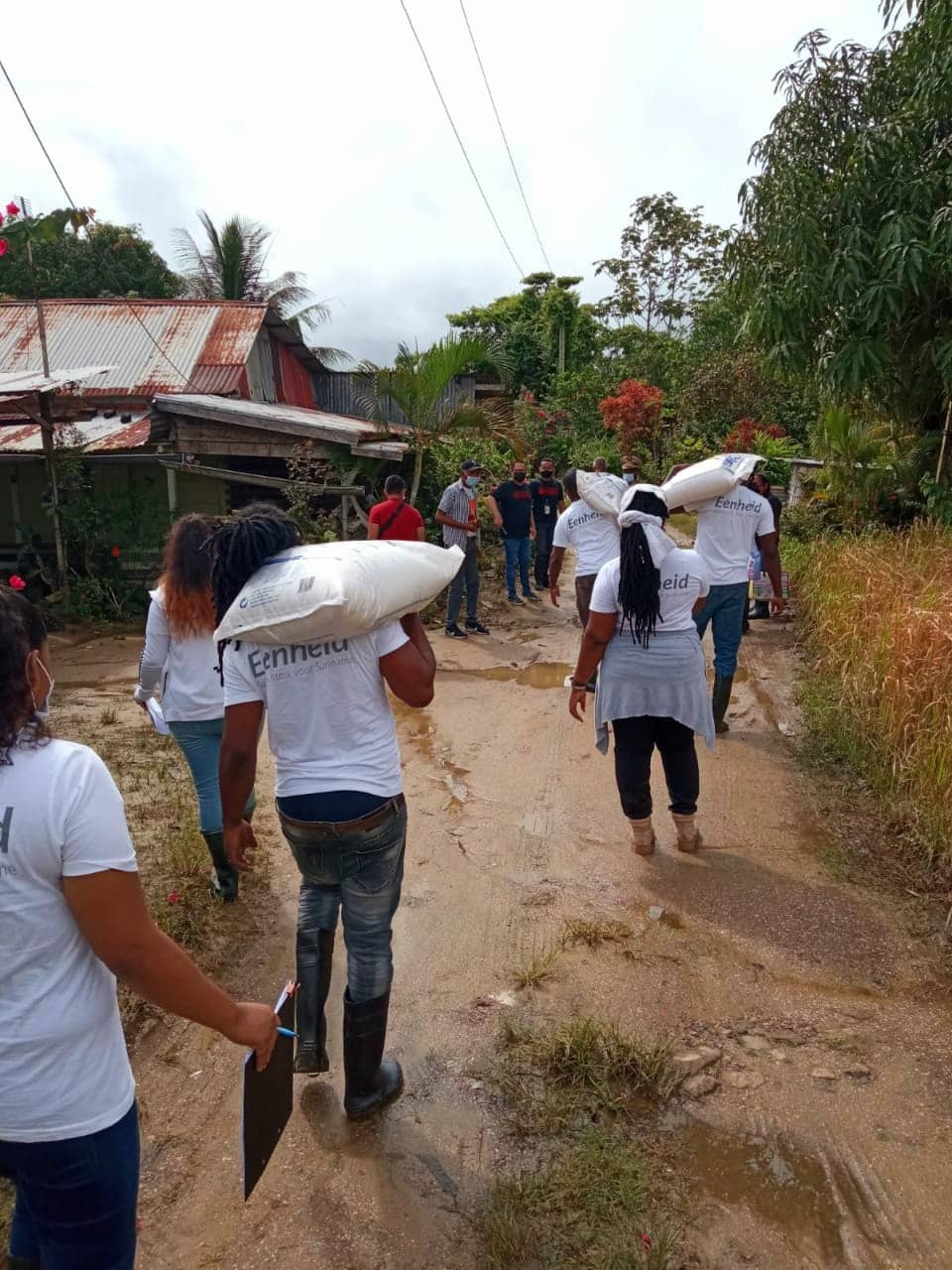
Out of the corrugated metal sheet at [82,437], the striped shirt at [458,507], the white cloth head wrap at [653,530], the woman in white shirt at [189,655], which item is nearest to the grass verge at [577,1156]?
the woman in white shirt at [189,655]

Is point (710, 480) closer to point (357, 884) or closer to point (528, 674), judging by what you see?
point (528, 674)

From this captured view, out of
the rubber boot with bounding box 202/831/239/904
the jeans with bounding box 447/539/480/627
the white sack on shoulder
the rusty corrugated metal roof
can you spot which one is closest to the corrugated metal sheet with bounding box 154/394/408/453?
the jeans with bounding box 447/539/480/627

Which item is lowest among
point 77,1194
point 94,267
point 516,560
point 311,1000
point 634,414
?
point 311,1000

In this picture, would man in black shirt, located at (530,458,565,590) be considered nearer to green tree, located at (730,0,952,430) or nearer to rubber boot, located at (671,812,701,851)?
green tree, located at (730,0,952,430)

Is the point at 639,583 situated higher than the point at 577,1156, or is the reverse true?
the point at 639,583

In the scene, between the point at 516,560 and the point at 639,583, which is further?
the point at 516,560

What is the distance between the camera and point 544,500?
1033 centimetres

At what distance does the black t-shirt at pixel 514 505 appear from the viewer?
9.50 metres

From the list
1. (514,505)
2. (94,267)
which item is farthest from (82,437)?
(94,267)

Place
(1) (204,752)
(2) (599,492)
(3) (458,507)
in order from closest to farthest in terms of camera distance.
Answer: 1. (1) (204,752)
2. (2) (599,492)
3. (3) (458,507)

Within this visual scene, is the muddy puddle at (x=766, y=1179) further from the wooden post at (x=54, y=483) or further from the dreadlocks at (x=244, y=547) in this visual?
the wooden post at (x=54, y=483)

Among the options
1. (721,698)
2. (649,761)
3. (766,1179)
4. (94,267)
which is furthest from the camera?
(94,267)

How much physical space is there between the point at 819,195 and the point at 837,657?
4.56 meters

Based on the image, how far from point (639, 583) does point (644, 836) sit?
1265 mm
